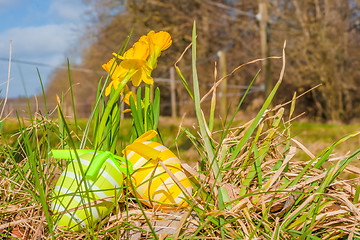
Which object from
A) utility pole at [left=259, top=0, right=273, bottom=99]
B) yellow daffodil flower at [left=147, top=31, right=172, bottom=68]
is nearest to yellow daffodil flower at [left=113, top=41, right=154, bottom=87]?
yellow daffodil flower at [left=147, top=31, right=172, bottom=68]

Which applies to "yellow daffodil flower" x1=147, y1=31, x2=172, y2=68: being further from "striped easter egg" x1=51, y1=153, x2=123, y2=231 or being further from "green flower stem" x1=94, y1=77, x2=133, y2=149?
"striped easter egg" x1=51, y1=153, x2=123, y2=231

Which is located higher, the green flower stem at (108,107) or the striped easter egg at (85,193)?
the green flower stem at (108,107)

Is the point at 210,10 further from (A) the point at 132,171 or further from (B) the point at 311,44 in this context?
(A) the point at 132,171

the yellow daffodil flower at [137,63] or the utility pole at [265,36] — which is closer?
the yellow daffodil flower at [137,63]

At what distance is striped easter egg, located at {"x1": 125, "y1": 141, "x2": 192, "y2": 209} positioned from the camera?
779 millimetres

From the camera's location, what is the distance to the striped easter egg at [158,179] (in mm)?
779

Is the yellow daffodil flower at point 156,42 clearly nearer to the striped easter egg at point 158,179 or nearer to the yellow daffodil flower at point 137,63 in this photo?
the yellow daffodil flower at point 137,63

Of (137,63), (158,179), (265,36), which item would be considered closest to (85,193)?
(158,179)

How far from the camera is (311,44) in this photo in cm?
884

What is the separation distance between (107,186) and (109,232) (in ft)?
0.31

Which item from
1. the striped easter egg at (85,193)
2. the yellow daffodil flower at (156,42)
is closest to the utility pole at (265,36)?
the yellow daffodil flower at (156,42)

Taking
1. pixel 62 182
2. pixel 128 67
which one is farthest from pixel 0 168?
pixel 128 67

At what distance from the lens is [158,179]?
2.58 feet

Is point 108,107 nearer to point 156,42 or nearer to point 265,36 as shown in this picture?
point 156,42
